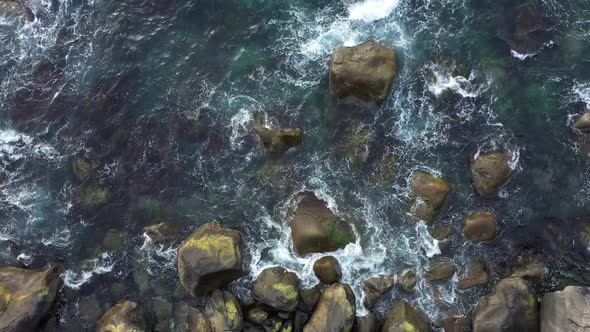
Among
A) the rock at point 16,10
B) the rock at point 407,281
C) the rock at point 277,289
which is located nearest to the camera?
the rock at point 277,289

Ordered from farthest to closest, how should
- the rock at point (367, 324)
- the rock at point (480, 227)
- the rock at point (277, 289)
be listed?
the rock at point (480, 227)
the rock at point (277, 289)
the rock at point (367, 324)

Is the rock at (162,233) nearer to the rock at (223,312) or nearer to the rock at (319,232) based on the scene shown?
the rock at (223,312)

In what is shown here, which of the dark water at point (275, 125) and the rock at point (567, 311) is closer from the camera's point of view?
the rock at point (567, 311)

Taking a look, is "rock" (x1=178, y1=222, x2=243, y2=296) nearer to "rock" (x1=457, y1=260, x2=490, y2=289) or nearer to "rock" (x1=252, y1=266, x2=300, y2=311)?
"rock" (x1=252, y1=266, x2=300, y2=311)

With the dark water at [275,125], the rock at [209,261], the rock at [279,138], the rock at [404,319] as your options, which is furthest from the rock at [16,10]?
the rock at [404,319]

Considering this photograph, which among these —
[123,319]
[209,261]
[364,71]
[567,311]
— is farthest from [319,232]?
[567,311]
